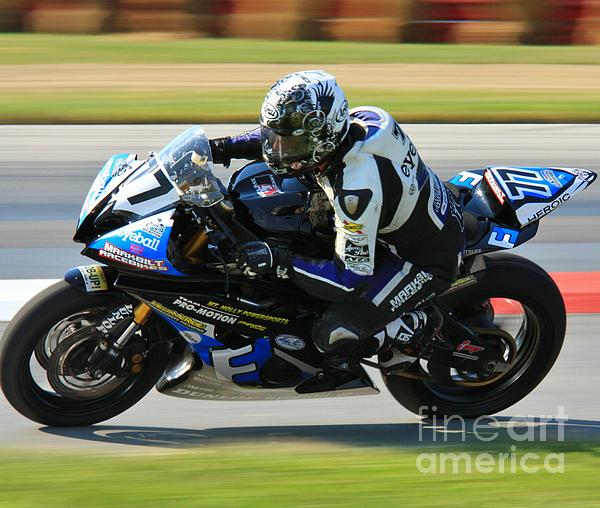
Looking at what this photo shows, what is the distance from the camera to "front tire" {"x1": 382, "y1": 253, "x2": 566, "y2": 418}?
4.74m

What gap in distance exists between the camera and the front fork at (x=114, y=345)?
14.4ft

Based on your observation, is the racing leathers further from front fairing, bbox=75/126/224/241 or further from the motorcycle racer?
front fairing, bbox=75/126/224/241

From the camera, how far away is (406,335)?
462 centimetres

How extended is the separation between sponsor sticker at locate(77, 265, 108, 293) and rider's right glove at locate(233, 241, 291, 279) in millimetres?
612

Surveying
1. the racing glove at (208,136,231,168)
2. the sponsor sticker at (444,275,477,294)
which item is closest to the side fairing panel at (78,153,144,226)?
the racing glove at (208,136,231,168)

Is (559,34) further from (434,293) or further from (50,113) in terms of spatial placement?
(434,293)

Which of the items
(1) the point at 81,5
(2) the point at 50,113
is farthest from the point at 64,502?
(1) the point at 81,5

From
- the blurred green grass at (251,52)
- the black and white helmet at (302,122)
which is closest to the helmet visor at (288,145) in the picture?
the black and white helmet at (302,122)

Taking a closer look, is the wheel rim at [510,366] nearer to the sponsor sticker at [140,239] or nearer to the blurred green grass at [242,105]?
the sponsor sticker at [140,239]

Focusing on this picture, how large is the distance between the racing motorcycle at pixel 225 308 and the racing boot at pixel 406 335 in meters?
0.02

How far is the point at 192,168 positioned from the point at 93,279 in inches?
25.6

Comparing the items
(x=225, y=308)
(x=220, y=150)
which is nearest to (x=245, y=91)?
(x=220, y=150)

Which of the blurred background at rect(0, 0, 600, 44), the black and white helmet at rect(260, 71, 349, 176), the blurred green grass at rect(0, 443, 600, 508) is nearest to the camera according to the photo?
the blurred green grass at rect(0, 443, 600, 508)

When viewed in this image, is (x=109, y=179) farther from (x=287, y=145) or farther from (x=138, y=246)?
(x=287, y=145)
